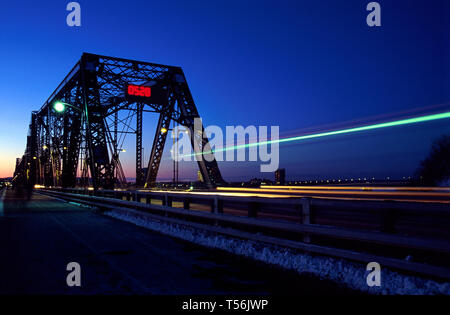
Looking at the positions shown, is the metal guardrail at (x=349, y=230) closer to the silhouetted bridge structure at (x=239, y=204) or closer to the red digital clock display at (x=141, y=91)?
the silhouetted bridge structure at (x=239, y=204)

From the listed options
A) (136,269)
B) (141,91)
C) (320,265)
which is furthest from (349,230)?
(141,91)

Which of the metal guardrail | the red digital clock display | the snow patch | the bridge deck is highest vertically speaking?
the red digital clock display

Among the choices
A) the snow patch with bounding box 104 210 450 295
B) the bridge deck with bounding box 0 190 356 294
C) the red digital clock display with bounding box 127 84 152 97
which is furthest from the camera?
the red digital clock display with bounding box 127 84 152 97

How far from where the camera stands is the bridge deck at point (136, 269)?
5.22m

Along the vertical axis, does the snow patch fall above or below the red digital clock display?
below

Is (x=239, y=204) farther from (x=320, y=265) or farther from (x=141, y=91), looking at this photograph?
(x=141, y=91)

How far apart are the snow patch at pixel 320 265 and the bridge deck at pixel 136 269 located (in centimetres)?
25

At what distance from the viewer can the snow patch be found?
185 inches

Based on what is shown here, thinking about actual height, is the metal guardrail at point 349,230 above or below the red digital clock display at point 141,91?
below

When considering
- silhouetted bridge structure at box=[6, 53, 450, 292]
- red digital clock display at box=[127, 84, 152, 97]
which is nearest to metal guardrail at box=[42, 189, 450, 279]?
silhouetted bridge structure at box=[6, 53, 450, 292]

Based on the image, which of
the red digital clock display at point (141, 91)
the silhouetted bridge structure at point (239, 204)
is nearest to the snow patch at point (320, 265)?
the silhouetted bridge structure at point (239, 204)

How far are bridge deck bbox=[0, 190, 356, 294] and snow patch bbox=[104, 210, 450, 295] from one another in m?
0.25

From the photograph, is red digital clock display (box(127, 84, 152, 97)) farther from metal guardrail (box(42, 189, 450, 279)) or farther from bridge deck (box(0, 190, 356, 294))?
bridge deck (box(0, 190, 356, 294))
